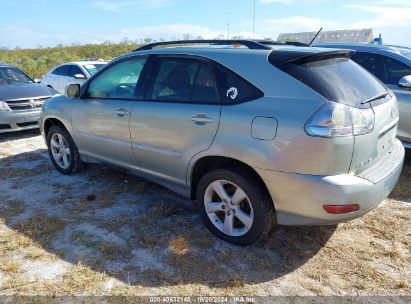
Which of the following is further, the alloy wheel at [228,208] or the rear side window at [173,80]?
the rear side window at [173,80]

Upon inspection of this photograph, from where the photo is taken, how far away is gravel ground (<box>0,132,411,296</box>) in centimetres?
286

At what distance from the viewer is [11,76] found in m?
8.30

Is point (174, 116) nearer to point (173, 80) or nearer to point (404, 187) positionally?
point (173, 80)

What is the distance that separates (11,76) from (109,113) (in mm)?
5333

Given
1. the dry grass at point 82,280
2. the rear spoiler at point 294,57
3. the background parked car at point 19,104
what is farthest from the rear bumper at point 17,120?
the rear spoiler at point 294,57

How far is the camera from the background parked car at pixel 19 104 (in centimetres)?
714

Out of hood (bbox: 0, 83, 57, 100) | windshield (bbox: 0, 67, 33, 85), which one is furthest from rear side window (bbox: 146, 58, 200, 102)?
windshield (bbox: 0, 67, 33, 85)

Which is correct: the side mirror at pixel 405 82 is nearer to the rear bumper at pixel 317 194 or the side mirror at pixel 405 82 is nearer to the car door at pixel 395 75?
the car door at pixel 395 75

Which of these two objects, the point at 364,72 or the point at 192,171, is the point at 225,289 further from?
the point at 364,72

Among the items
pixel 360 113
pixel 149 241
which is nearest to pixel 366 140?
pixel 360 113

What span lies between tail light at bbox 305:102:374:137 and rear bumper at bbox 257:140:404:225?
0.32m

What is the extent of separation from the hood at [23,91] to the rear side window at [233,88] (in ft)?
18.4

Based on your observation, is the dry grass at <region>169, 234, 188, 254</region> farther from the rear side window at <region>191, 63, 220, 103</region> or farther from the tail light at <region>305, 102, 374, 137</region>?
the tail light at <region>305, 102, 374, 137</region>

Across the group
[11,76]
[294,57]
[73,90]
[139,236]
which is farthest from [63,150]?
[11,76]
